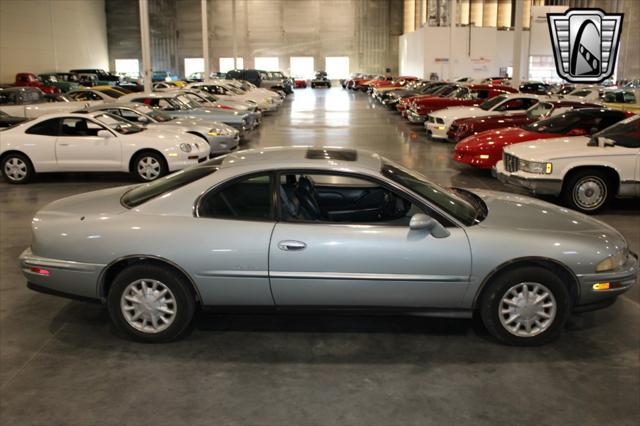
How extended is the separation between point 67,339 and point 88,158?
301 inches

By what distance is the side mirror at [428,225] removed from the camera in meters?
4.46

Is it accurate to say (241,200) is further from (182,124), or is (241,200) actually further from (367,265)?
(182,124)

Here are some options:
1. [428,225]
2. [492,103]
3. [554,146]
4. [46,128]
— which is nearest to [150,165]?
[46,128]

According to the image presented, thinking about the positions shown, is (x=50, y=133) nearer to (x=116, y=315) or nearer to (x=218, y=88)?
(x=116, y=315)

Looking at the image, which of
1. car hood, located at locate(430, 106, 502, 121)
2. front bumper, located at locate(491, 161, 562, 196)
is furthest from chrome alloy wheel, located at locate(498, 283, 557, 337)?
car hood, located at locate(430, 106, 502, 121)

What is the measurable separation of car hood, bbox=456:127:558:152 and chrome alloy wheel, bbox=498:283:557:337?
25.5ft

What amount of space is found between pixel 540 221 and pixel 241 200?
233 centimetres

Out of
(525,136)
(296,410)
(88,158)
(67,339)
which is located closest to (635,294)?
(296,410)

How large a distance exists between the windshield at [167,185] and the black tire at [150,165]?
6.92 meters

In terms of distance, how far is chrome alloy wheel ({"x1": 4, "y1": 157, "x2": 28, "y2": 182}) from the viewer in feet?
39.7

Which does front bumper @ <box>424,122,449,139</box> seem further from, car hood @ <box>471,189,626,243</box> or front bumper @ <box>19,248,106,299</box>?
front bumper @ <box>19,248,106,299</box>

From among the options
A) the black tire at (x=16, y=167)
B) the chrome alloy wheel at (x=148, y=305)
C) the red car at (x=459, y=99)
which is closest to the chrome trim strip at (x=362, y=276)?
→ the chrome alloy wheel at (x=148, y=305)

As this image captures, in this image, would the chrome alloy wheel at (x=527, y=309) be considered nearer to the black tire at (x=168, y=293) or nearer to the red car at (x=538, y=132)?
the black tire at (x=168, y=293)

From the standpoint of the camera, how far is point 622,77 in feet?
153
